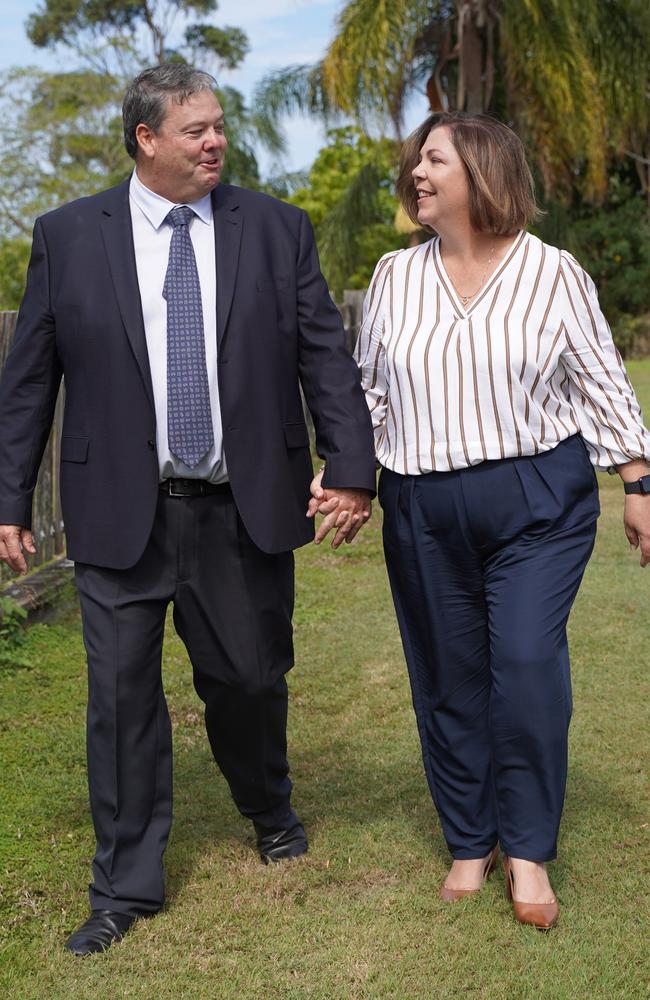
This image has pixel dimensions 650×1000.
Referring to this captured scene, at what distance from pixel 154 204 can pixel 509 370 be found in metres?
1.08

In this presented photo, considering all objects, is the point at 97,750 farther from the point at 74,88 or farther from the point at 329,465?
the point at 74,88

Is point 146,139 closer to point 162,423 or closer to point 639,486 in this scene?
point 162,423

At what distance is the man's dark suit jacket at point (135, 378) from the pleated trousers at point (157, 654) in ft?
0.33

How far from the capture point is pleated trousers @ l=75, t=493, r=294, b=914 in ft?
12.6

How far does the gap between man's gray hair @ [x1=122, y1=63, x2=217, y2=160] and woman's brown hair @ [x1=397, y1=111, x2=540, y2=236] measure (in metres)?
0.66

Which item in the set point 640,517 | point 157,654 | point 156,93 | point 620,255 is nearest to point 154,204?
point 156,93

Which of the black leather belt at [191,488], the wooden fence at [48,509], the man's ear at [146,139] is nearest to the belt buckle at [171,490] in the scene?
the black leather belt at [191,488]

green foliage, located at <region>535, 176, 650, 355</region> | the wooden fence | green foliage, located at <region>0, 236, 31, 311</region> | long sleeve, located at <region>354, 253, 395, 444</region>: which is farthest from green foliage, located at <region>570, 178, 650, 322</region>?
long sleeve, located at <region>354, 253, 395, 444</region>

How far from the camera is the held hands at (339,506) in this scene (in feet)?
12.7

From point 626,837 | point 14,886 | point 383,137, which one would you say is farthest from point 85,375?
point 383,137

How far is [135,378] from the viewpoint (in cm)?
373

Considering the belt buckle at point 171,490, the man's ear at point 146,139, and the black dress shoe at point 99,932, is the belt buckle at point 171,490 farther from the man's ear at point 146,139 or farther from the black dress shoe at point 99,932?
the black dress shoe at point 99,932

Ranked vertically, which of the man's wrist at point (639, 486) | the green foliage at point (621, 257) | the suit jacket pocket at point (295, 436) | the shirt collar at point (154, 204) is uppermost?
the shirt collar at point (154, 204)

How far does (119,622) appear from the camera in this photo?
3.82 m
